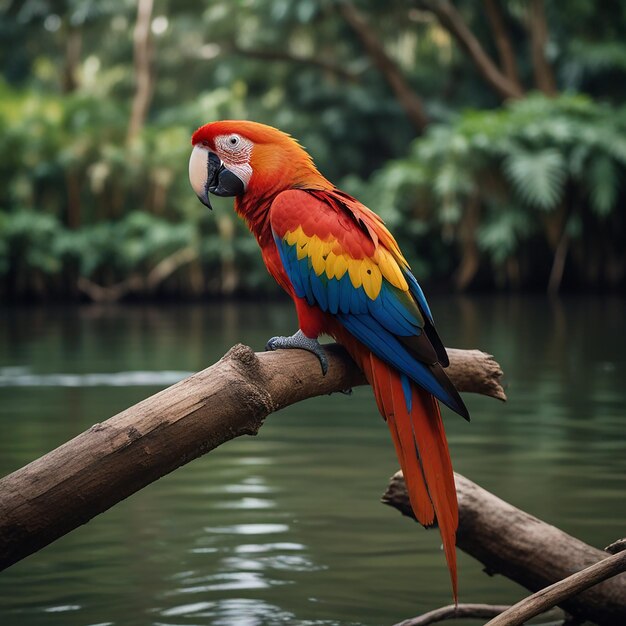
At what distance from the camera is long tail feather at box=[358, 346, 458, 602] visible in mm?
2234

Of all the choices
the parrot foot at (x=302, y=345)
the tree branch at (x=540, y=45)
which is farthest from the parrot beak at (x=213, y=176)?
the tree branch at (x=540, y=45)

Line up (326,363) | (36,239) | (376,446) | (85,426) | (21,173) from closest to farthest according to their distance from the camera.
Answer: (326,363) → (376,446) → (85,426) → (36,239) → (21,173)

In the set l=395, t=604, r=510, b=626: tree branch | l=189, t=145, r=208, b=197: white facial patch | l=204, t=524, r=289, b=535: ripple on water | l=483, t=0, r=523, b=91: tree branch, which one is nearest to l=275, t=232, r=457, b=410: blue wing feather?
l=189, t=145, r=208, b=197: white facial patch

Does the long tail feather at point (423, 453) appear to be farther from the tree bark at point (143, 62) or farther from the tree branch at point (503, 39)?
the tree bark at point (143, 62)

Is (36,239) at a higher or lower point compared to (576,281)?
higher

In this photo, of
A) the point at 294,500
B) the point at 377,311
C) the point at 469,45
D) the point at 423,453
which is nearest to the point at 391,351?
the point at 377,311

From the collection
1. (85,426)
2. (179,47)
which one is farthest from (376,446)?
(179,47)

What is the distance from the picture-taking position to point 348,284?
2.59 meters

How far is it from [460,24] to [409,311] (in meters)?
15.1

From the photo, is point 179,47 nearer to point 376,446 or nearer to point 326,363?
point 376,446

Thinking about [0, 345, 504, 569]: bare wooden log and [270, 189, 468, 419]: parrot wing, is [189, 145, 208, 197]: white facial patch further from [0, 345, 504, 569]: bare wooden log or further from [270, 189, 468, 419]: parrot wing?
[0, 345, 504, 569]: bare wooden log

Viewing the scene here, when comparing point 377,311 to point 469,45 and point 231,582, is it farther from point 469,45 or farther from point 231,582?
point 469,45

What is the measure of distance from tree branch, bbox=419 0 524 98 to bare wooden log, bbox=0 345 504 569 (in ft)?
49.5

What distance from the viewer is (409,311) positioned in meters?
2.50
